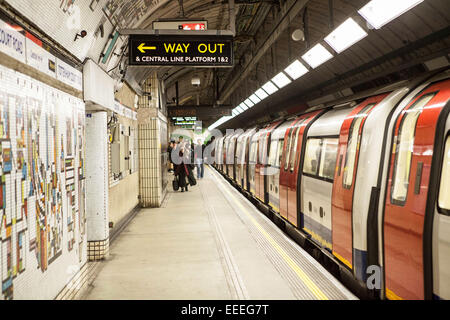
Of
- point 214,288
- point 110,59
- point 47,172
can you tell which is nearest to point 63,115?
point 47,172

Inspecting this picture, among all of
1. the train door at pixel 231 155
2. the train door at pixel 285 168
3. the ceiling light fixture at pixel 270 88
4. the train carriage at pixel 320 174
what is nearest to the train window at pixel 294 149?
the train door at pixel 285 168

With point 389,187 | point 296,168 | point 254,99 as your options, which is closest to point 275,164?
point 296,168

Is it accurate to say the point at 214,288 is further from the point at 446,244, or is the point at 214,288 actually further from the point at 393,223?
the point at 446,244

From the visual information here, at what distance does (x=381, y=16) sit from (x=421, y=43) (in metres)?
1.96

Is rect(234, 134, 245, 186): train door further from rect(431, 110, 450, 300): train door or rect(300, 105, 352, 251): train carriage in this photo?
rect(431, 110, 450, 300): train door

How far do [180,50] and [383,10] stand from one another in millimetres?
2505

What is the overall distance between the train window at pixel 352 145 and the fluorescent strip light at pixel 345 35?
1.01m

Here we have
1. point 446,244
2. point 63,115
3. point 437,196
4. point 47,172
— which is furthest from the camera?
point 63,115

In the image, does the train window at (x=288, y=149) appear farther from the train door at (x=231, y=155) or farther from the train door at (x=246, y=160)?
the train door at (x=231, y=155)

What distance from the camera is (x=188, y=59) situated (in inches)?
197

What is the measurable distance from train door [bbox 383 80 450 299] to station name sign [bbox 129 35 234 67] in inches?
104

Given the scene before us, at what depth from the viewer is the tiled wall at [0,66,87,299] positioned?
2.35 m

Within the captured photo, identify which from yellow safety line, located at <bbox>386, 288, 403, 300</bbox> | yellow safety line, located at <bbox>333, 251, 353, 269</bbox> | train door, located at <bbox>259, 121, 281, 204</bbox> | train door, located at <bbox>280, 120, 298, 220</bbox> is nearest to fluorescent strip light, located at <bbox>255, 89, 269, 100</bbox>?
train door, located at <bbox>259, 121, 281, 204</bbox>

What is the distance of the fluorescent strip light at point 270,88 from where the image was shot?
28.6 feet
